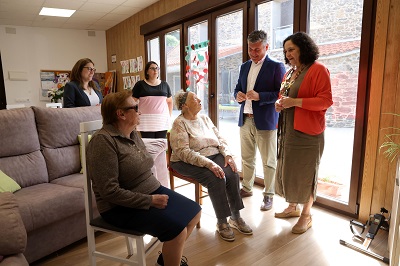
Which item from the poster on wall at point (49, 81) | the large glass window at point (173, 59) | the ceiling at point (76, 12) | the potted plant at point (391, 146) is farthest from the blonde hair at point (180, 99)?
the poster on wall at point (49, 81)

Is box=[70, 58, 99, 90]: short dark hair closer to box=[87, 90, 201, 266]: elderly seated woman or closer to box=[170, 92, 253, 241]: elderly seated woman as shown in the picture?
box=[170, 92, 253, 241]: elderly seated woman

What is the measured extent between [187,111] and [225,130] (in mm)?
1644

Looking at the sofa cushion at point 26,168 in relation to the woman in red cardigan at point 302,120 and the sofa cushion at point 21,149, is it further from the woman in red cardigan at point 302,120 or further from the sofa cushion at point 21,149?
the woman in red cardigan at point 302,120

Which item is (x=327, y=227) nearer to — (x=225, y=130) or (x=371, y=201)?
(x=371, y=201)

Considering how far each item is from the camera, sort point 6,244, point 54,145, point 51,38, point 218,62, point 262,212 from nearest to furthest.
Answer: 1. point 6,244
2. point 54,145
3. point 262,212
4. point 218,62
5. point 51,38

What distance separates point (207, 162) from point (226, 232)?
55 cm

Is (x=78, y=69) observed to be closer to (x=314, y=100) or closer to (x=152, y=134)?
(x=152, y=134)

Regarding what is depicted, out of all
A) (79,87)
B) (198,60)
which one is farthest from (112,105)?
(198,60)

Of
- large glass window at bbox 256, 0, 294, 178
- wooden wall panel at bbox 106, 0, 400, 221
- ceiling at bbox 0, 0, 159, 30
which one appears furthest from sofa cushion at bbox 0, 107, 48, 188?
ceiling at bbox 0, 0, 159, 30

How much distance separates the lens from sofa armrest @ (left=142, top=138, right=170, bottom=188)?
8.00 feet

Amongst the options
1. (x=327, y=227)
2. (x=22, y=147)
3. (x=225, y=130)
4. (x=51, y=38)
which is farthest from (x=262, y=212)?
(x=51, y=38)

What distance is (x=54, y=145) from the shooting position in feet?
7.95

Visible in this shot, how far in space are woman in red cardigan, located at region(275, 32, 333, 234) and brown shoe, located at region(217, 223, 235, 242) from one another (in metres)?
0.50

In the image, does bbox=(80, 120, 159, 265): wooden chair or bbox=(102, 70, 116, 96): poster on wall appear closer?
bbox=(80, 120, 159, 265): wooden chair
